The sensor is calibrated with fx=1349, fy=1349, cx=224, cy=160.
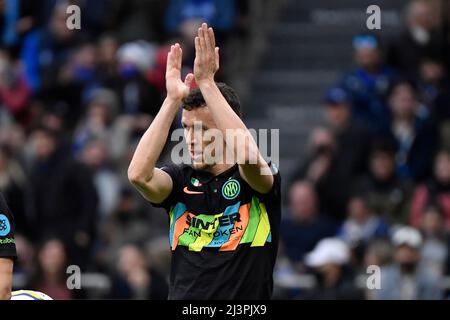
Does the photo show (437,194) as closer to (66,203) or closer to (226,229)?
(66,203)

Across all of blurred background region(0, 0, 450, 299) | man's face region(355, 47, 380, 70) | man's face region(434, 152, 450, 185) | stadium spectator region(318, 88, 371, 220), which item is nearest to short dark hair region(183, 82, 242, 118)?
blurred background region(0, 0, 450, 299)

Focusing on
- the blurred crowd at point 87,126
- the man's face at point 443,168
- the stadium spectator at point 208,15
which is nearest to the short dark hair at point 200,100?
the blurred crowd at point 87,126

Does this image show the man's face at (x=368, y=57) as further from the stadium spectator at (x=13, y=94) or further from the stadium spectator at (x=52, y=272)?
the stadium spectator at (x=13, y=94)

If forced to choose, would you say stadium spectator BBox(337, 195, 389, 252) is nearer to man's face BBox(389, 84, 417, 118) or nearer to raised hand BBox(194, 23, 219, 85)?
man's face BBox(389, 84, 417, 118)

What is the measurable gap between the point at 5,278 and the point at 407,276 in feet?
19.3

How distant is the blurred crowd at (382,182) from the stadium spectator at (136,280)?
120 cm

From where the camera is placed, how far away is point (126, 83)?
16.5 metres

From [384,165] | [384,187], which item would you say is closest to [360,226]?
[384,187]

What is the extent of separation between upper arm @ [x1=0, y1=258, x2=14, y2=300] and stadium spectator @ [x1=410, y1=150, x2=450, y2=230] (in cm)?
665

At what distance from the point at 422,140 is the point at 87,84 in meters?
4.85

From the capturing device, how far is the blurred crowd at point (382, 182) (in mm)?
12758

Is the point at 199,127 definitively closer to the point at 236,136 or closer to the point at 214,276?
the point at 236,136

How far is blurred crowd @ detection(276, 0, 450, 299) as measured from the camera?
502 inches
